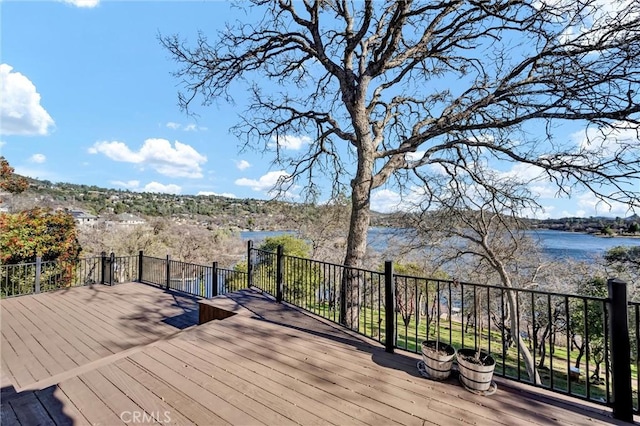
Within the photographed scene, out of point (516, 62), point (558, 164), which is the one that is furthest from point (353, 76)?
point (558, 164)

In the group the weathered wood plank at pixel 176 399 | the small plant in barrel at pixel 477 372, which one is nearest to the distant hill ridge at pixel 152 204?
the weathered wood plank at pixel 176 399

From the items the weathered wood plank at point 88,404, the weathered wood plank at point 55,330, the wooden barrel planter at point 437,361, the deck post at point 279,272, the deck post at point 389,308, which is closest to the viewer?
the weathered wood plank at point 88,404

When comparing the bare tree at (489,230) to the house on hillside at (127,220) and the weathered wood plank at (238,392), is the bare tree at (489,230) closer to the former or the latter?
the weathered wood plank at (238,392)

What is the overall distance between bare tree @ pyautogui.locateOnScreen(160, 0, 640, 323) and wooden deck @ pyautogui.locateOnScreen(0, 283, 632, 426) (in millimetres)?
1610

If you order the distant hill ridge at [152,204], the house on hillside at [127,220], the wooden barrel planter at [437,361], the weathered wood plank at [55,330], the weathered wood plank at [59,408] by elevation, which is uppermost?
the distant hill ridge at [152,204]

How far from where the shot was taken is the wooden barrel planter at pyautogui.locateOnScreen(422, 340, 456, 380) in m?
2.42

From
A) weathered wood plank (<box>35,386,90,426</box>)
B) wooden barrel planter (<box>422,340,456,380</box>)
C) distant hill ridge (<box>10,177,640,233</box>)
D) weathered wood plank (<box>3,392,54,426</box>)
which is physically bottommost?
weathered wood plank (<box>3,392,54,426</box>)

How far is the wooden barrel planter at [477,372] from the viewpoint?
2225mm

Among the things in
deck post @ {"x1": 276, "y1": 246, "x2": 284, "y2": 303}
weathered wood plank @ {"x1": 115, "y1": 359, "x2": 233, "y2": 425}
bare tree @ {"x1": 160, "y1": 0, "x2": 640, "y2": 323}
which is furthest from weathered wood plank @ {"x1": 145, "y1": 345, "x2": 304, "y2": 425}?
bare tree @ {"x1": 160, "y1": 0, "x2": 640, "y2": 323}

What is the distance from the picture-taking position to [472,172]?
620 cm

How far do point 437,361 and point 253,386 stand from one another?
161 centimetres

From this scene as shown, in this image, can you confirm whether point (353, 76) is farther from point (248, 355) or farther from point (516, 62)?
point (248, 355)

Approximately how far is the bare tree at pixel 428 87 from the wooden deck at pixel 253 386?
5.28ft

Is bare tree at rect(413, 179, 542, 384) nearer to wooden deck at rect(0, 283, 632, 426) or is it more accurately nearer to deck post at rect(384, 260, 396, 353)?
deck post at rect(384, 260, 396, 353)
